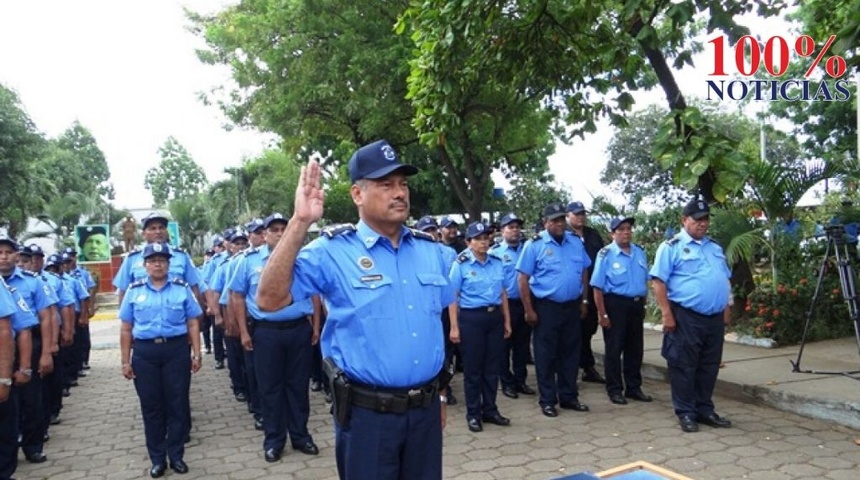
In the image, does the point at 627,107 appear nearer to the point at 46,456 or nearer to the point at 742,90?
the point at 742,90

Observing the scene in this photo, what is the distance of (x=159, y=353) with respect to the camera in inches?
203

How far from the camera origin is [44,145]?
2378 centimetres

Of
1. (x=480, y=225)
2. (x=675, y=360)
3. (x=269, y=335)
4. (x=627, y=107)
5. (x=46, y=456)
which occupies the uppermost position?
(x=627, y=107)

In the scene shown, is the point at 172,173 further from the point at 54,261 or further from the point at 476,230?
the point at 476,230

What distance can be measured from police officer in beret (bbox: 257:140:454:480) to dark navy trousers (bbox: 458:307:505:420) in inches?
128

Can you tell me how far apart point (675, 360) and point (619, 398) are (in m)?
1.16

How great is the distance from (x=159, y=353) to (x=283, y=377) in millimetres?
1006

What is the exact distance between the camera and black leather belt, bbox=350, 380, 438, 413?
2764mm

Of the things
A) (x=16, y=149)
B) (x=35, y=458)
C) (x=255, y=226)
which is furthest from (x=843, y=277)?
(x=16, y=149)

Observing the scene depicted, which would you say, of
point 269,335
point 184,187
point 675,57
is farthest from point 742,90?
point 184,187

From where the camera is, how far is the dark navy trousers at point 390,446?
2.76m

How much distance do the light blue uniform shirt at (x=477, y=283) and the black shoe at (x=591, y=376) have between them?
235 cm

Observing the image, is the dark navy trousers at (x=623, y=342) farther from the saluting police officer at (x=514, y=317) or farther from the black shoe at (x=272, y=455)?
the black shoe at (x=272, y=455)

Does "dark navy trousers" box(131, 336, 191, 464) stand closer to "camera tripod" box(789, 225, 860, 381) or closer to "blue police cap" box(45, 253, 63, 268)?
"blue police cap" box(45, 253, 63, 268)
